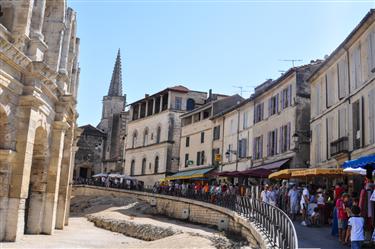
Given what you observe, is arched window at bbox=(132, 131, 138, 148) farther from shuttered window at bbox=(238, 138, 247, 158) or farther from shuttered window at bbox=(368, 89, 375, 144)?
shuttered window at bbox=(368, 89, 375, 144)

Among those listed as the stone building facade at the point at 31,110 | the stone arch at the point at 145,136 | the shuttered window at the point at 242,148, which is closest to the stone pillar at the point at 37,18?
the stone building facade at the point at 31,110

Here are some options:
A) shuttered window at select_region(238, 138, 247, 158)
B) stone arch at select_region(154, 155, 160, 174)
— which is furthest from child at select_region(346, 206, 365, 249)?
stone arch at select_region(154, 155, 160, 174)

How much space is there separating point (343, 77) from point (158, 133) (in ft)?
114

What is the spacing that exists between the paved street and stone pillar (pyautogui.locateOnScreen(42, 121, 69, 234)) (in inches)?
444

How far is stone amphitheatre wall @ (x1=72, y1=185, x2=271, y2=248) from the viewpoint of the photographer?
1781cm

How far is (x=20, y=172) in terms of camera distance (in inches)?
688

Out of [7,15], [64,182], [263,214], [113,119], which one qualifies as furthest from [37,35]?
[113,119]

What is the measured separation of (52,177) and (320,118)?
1491 centimetres

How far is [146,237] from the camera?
85.1ft

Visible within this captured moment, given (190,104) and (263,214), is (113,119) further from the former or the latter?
(263,214)

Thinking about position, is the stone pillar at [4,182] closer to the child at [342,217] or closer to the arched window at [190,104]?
the child at [342,217]

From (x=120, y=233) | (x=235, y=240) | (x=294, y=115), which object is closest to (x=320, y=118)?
(x=294, y=115)

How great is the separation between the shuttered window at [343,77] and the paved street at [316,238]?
8895mm

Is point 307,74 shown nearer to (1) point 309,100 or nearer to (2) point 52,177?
(1) point 309,100
